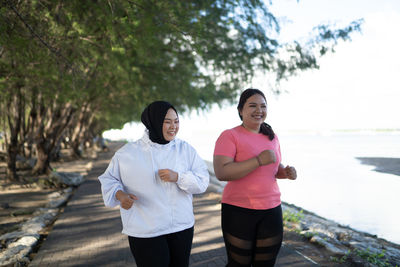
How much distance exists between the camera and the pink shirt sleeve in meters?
2.66

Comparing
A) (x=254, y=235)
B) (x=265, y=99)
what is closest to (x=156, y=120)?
(x=265, y=99)

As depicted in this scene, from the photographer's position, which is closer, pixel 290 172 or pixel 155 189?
pixel 155 189

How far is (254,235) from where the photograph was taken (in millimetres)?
2666

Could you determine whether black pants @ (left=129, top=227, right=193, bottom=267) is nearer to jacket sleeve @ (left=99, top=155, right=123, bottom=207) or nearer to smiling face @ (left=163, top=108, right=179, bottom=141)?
jacket sleeve @ (left=99, top=155, right=123, bottom=207)

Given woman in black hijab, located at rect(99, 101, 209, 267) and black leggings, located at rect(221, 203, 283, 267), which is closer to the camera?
woman in black hijab, located at rect(99, 101, 209, 267)

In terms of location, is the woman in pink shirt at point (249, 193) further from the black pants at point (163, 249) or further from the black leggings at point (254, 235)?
the black pants at point (163, 249)

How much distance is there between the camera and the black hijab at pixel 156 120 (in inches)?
97.8

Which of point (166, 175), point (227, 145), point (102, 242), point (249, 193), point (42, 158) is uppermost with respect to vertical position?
point (227, 145)

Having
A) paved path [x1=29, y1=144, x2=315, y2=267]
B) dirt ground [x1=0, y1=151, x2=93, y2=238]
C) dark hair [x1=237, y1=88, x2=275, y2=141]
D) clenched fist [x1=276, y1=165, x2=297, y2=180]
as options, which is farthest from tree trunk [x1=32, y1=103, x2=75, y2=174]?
clenched fist [x1=276, y1=165, x2=297, y2=180]

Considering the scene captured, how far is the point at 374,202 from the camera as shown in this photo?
1230 centimetres

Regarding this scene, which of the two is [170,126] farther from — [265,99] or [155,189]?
[265,99]

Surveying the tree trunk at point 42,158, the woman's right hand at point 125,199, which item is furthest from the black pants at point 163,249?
the tree trunk at point 42,158

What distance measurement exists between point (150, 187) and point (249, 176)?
770 millimetres

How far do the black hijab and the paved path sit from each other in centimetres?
250
